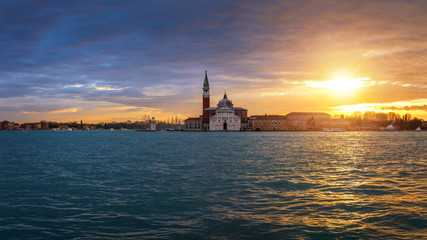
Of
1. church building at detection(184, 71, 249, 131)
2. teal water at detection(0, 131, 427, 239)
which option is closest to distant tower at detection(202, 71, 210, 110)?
church building at detection(184, 71, 249, 131)

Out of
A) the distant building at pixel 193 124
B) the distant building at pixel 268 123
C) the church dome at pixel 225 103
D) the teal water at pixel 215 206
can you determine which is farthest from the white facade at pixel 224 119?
the teal water at pixel 215 206

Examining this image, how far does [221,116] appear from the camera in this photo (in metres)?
154

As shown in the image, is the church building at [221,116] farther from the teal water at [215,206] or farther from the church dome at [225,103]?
the teal water at [215,206]

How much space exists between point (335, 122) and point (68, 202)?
185 meters

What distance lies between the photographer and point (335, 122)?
18262 cm

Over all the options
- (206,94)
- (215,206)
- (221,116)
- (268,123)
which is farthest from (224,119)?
(215,206)

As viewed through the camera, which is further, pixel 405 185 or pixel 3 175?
pixel 3 175

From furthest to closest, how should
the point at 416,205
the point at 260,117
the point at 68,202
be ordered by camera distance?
the point at 260,117
the point at 68,202
the point at 416,205

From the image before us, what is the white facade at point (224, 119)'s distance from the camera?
153 m

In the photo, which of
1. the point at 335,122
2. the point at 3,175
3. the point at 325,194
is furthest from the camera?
the point at 335,122

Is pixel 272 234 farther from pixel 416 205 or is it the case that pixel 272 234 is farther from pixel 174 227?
pixel 416 205

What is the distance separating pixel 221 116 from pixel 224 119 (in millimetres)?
2086

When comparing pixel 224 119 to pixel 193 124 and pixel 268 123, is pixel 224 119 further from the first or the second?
pixel 268 123

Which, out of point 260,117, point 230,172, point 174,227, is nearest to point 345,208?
point 174,227
